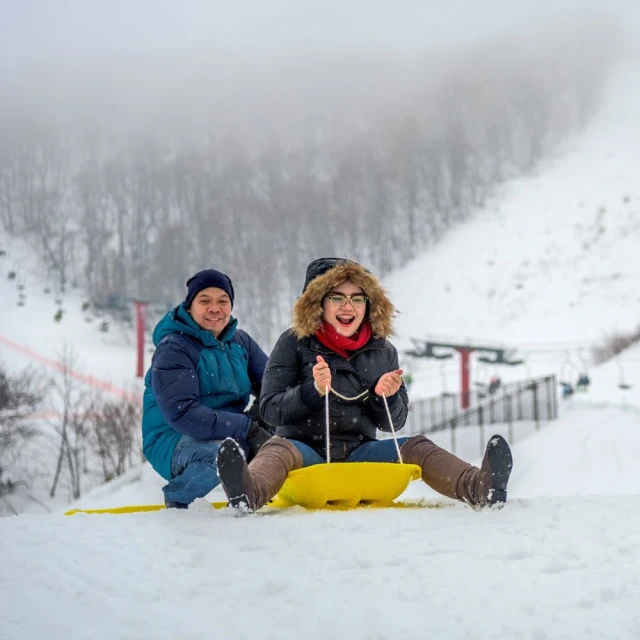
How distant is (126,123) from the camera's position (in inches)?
3317

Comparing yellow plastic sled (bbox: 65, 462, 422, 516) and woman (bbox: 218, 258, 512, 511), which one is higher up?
woman (bbox: 218, 258, 512, 511)

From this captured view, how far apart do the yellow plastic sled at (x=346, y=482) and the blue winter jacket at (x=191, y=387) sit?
58 cm

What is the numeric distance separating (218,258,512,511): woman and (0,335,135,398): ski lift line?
28.1 m

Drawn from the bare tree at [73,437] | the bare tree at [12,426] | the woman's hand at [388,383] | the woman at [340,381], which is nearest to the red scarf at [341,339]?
the woman at [340,381]

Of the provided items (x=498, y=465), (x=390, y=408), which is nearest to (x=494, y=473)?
(x=498, y=465)

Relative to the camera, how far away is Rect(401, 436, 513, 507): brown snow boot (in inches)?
107

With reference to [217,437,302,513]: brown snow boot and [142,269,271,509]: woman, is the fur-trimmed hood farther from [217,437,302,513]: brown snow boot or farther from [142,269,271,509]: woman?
[217,437,302,513]: brown snow boot

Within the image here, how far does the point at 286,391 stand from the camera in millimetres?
3363

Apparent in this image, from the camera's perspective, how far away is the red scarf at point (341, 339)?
3.47 meters

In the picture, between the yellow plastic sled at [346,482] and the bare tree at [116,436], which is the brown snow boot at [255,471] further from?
the bare tree at [116,436]

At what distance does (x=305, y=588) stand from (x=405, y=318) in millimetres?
45781

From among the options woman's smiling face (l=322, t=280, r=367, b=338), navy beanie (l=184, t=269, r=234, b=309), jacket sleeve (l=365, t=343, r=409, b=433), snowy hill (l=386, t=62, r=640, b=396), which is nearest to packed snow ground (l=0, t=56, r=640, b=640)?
jacket sleeve (l=365, t=343, r=409, b=433)

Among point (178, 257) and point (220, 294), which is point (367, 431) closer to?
point (220, 294)

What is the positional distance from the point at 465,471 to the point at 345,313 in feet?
3.15
